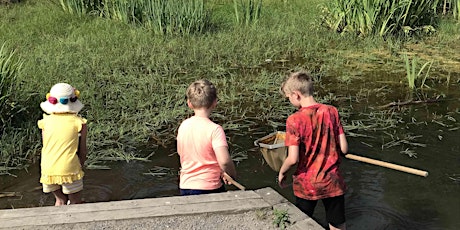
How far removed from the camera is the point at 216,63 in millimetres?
8195

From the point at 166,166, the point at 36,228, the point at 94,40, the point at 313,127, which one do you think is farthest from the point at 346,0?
the point at 36,228

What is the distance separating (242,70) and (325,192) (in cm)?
463

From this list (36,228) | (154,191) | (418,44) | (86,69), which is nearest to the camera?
(36,228)

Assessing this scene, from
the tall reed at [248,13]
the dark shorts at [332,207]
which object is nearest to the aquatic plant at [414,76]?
the tall reed at [248,13]

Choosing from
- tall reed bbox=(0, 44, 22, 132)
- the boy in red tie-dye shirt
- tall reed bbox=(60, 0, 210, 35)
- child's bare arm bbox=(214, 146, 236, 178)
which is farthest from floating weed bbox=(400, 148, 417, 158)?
tall reed bbox=(60, 0, 210, 35)

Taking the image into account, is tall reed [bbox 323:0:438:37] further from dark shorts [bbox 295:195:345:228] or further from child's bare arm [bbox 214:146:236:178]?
child's bare arm [bbox 214:146:236:178]

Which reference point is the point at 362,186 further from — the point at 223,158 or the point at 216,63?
the point at 216,63

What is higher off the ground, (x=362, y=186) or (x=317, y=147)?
(x=317, y=147)

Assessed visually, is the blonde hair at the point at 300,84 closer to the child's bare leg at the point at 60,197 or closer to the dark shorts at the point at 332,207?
the dark shorts at the point at 332,207

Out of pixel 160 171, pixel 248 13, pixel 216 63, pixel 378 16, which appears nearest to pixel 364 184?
pixel 160 171

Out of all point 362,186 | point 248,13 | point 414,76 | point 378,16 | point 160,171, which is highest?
point 248,13

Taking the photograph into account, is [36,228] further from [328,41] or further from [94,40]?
[328,41]

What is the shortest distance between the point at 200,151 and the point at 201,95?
327 mm

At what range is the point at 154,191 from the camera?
16.0ft
